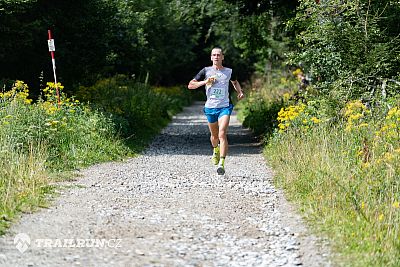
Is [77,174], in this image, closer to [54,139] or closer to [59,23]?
[54,139]

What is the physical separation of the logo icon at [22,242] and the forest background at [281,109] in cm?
43

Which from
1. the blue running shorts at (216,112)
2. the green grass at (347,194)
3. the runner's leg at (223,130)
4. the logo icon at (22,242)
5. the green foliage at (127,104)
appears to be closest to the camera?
the green grass at (347,194)

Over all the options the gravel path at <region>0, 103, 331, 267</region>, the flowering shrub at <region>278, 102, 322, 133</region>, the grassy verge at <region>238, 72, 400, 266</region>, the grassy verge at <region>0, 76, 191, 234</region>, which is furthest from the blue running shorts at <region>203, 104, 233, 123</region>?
the grassy verge at <region>0, 76, 191, 234</region>

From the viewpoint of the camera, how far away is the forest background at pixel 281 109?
7.29 m

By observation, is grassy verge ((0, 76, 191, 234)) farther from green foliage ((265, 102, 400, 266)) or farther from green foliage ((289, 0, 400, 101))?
green foliage ((289, 0, 400, 101))

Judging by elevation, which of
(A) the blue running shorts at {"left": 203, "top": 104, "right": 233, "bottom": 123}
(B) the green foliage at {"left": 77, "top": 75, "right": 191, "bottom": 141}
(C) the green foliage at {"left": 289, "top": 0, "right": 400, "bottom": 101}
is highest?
(C) the green foliage at {"left": 289, "top": 0, "right": 400, "bottom": 101}

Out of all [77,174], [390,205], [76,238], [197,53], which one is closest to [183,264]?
[76,238]

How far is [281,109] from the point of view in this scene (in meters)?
12.8

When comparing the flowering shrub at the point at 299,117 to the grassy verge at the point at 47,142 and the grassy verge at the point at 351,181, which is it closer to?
the grassy verge at the point at 351,181

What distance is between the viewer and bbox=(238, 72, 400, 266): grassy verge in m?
6.11

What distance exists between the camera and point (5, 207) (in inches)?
300

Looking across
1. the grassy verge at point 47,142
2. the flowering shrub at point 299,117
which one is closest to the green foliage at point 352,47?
the flowering shrub at point 299,117

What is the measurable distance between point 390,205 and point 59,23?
12461 mm

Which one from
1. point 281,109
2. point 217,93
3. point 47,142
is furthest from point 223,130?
point 47,142
